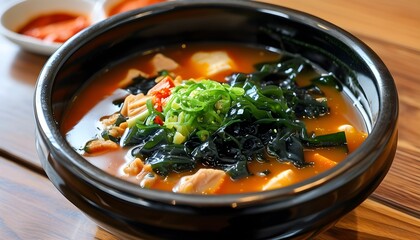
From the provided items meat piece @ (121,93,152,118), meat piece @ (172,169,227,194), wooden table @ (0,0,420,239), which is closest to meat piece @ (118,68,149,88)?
meat piece @ (121,93,152,118)

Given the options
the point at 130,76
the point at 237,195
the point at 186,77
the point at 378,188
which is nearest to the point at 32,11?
the point at 130,76

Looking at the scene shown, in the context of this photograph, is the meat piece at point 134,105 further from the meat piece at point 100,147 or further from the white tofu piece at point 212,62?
the white tofu piece at point 212,62

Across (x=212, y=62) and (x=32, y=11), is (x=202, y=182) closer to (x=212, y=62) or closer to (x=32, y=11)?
(x=212, y=62)

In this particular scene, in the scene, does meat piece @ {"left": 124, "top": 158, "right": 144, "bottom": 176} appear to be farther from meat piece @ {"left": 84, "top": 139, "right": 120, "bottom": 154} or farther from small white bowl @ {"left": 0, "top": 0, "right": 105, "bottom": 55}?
small white bowl @ {"left": 0, "top": 0, "right": 105, "bottom": 55}

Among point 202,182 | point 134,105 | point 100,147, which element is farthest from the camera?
point 134,105

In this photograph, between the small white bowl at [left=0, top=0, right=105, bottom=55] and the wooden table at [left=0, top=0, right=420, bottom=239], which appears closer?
the wooden table at [left=0, top=0, right=420, bottom=239]

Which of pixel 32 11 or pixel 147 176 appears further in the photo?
pixel 32 11
